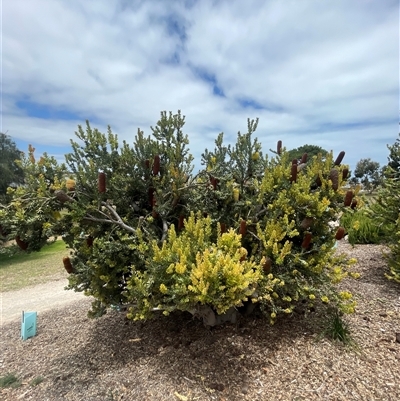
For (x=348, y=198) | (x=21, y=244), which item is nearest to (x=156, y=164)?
(x=21, y=244)

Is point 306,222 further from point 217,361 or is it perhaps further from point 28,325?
point 28,325

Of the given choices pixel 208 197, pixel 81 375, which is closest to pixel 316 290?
pixel 208 197

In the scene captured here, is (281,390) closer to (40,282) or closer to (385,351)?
(385,351)

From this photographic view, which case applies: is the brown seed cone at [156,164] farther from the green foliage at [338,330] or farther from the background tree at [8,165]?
the background tree at [8,165]

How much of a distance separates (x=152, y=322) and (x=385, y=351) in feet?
8.23

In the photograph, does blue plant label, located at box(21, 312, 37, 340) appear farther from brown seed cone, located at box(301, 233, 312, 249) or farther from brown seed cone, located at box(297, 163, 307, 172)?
brown seed cone, located at box(297, 163, 307, 172)

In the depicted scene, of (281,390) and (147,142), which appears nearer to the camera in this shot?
(281,390)

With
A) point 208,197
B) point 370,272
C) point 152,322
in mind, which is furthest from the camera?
point 370,272

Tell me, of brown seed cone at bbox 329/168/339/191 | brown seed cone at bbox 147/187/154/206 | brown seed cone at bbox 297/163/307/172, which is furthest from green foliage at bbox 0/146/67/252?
brown seed cone at bbox 329/168/339/191

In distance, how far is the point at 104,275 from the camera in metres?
2.95

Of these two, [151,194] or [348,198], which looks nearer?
[348,198]

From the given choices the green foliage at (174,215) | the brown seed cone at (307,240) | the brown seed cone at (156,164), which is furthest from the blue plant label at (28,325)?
the brown seed cone at (307,240)

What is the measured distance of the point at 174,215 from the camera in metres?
3.38

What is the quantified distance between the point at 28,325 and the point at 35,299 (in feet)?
9.63
